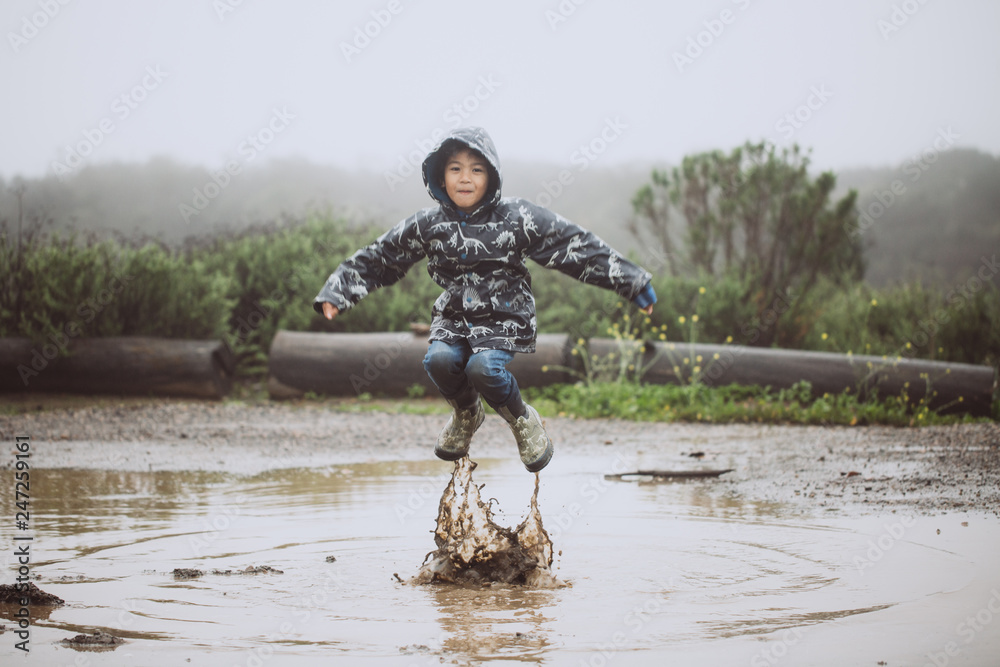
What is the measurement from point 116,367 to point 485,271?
9.15m

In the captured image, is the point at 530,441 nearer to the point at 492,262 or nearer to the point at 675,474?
the point at 492,262

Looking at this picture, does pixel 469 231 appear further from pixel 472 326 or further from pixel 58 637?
pixel 58 637

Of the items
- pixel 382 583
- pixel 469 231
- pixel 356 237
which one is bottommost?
pixel 382 583

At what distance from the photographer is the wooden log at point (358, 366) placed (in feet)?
40.8

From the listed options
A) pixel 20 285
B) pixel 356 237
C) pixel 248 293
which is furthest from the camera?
pixel 356 237

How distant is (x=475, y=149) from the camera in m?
4.12

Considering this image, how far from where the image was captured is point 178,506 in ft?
17.6

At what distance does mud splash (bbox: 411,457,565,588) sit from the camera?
3.78m

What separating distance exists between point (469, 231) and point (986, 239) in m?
32.1

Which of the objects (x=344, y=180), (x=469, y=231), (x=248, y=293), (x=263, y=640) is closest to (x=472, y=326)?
(x=469, y=231)

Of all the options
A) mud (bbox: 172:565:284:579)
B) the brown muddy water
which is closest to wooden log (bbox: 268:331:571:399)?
the brown muddy water

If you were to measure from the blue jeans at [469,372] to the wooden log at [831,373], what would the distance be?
24.8 ft

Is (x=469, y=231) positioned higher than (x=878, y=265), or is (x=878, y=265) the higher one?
(x=878, y=265)

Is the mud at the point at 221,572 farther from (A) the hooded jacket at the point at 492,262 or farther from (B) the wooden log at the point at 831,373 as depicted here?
(B) the wooden log at the point at 831,373
